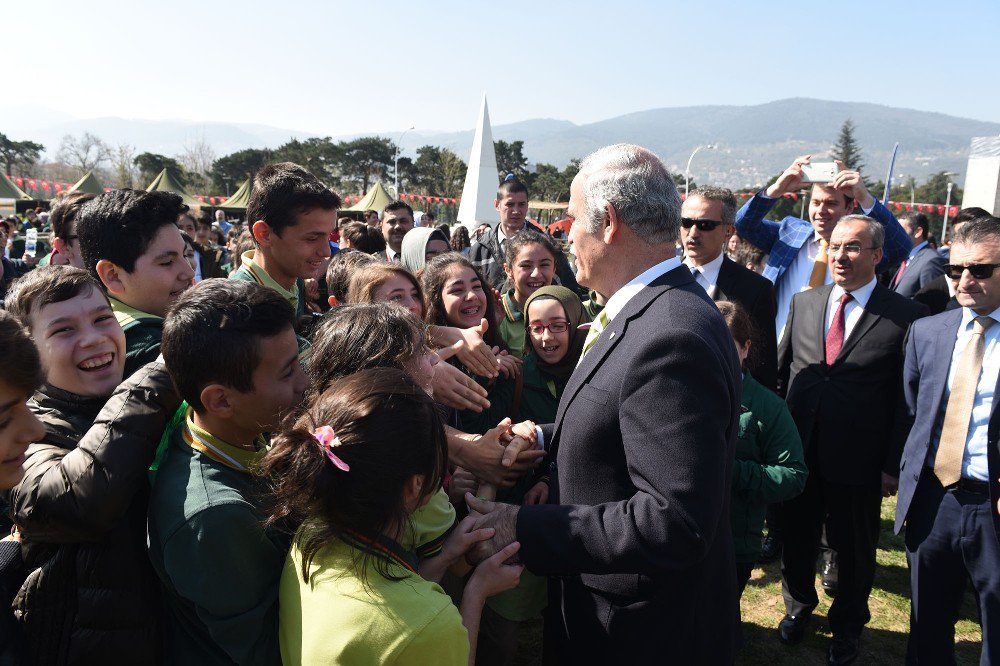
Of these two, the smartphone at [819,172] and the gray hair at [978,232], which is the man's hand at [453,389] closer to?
the gray hair at [978,232]

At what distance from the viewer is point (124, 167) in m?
46.9

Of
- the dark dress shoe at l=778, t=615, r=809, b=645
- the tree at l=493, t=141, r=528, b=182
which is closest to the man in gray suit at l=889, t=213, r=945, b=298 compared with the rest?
the dark dress shoe at l=778, t=615, r=809, b=645

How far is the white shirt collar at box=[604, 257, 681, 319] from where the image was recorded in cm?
190

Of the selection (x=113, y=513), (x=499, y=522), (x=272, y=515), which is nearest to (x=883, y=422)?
(x=499, y=522)

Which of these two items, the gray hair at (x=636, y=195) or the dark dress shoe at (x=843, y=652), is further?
the dark dress shoe at (x=843, y=652)

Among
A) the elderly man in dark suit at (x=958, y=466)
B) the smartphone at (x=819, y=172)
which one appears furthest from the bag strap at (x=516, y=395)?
the smartphone at (x=819, y=172)

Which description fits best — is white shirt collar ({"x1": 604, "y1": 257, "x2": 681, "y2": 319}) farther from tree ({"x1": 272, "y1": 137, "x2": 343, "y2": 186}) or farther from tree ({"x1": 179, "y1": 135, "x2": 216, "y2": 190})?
tree ({"x1": 179, "y1": 135, "x2": 216, "y2": 190})

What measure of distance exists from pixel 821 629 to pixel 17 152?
58.5 metres

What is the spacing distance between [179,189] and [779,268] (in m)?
29.0

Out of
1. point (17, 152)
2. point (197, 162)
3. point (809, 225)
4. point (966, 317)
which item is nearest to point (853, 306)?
point (966, 317)

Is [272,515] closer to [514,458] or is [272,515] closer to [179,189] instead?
[514,458]

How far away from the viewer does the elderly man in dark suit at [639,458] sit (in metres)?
1.60

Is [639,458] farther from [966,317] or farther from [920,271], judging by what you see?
[920,271]

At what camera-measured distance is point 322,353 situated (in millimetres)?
1924
